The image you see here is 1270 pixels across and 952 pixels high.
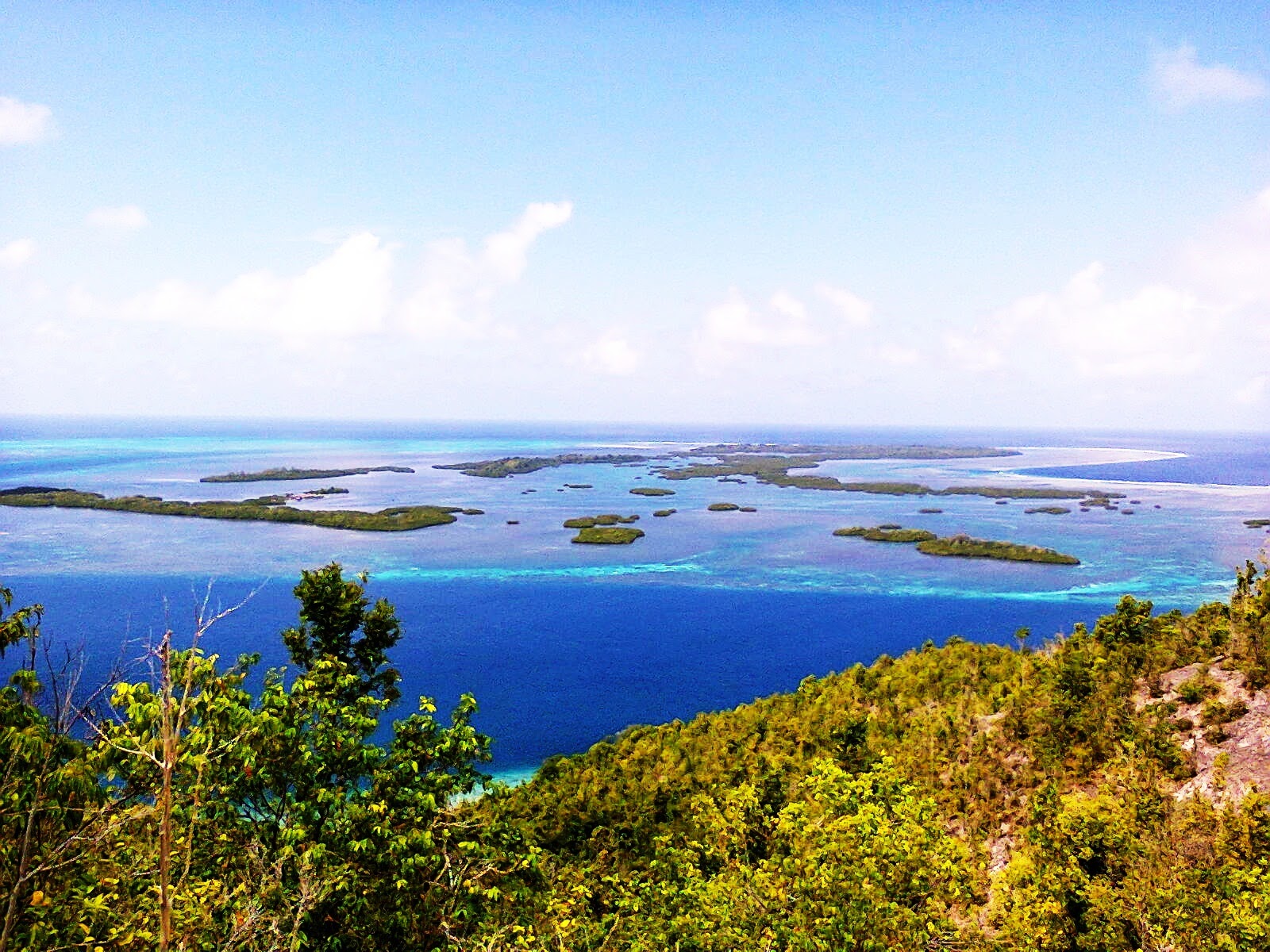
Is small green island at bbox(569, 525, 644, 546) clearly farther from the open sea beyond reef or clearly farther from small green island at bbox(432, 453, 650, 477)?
small green island at bbox(432, 453, 650, 477)

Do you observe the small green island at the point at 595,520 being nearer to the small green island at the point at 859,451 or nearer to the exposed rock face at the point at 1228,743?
the exposed rock face at the point at 1228,743


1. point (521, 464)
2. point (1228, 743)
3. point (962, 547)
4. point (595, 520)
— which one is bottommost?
point (962, 547)

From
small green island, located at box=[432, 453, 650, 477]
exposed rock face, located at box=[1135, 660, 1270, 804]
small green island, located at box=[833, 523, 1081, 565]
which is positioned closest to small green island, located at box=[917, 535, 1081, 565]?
small green island, located at box=[833, 523, 1081, 565]

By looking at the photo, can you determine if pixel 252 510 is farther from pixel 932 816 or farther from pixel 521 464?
pixel 932 816

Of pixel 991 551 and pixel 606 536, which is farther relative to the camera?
pixel 606 536

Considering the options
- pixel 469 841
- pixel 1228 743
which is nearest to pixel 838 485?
pixel 1228 743

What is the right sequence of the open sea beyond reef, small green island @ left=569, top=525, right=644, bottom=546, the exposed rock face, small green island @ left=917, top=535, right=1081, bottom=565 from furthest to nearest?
small green island @ left=569, top=525, right=644, bottom=546, small green island @ left=917, top=535, right=1081, bottom=565, the open sea beyond reef, the exposed rock face
